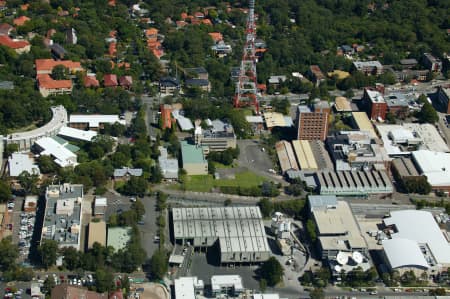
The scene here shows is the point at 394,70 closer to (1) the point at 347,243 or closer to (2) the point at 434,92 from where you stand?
(2) the point at 434,92

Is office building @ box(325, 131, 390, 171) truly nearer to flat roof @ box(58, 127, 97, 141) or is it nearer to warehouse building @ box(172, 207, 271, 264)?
warehouse building @ box(172, 207, 271, 264)

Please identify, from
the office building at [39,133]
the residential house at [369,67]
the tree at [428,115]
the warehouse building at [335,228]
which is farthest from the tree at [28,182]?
the residential house at [369,67]

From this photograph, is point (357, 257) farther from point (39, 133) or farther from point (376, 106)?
point (39, 133)

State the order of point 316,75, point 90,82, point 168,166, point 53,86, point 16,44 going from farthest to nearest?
point 16,44 < point 316,75 < point 90,82 < point 53,86 < point 168,166

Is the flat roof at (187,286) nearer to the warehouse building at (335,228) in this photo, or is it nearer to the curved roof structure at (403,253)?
the warehouse building at (335,228)

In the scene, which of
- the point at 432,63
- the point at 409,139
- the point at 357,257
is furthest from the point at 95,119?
the point at 432,63

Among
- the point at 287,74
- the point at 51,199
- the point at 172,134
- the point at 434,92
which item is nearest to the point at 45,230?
the point at 51,199
